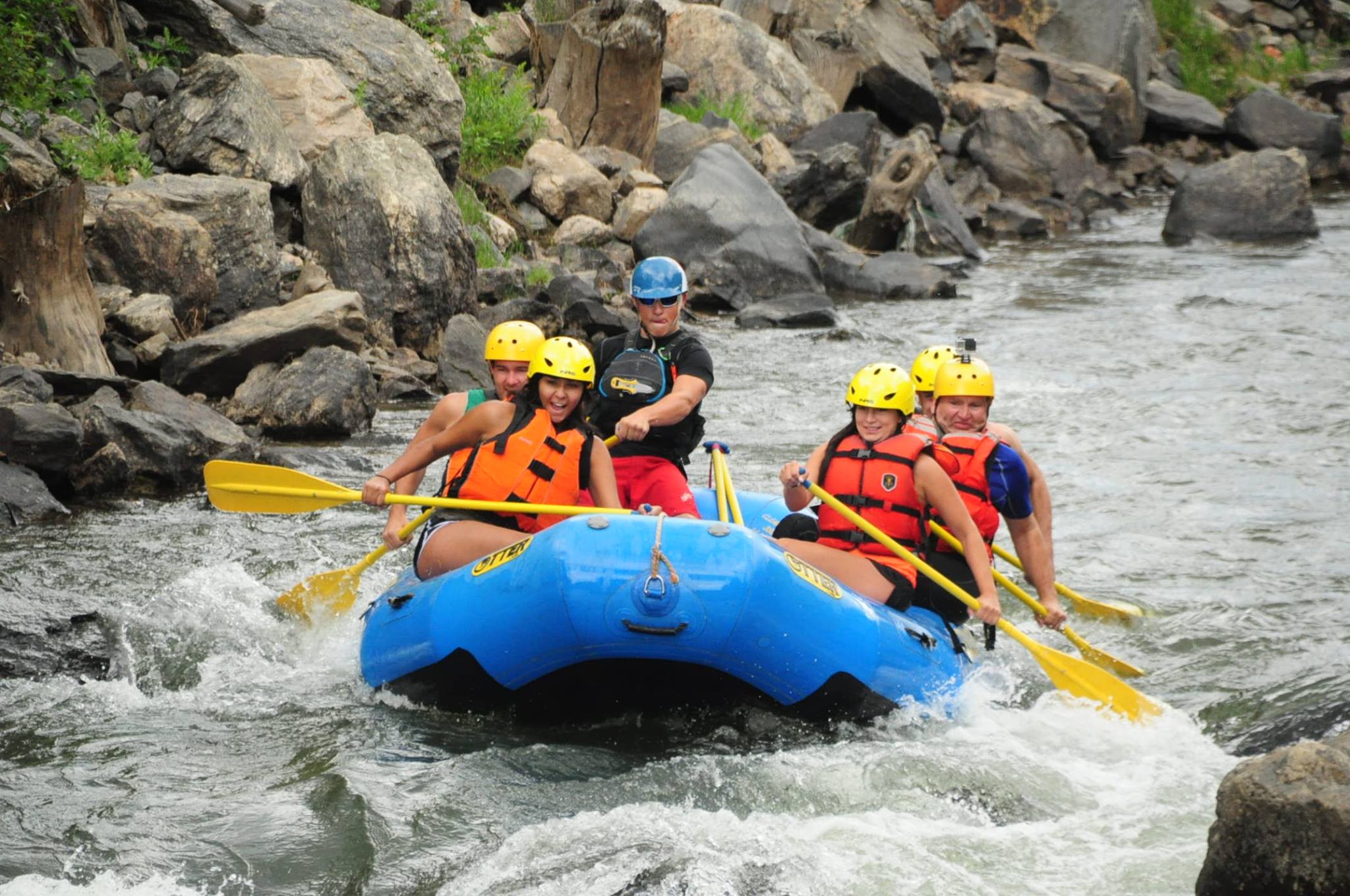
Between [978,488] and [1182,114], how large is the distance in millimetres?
24445

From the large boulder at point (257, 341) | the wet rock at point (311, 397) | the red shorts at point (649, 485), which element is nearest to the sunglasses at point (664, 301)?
the red shorts at point (649, 485)

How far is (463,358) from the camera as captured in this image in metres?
10.7

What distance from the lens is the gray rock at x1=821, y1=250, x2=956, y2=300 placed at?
16.1 m

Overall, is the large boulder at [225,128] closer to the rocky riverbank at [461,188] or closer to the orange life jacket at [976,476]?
the rocky riverbank at [461,188]

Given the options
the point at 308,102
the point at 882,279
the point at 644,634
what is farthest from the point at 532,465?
the point at 882,279

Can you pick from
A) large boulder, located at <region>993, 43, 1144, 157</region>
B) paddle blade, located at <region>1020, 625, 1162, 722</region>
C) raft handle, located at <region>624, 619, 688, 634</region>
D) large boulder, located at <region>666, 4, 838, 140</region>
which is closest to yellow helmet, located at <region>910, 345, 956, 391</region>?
paddle blade, located at <region>1020, 625, 1162, 722</region>

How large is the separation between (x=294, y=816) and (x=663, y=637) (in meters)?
1.17

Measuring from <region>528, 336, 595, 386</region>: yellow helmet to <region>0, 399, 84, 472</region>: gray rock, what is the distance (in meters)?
3.37

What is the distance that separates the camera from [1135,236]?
20906 mm

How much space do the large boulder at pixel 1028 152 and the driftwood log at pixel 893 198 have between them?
219 inches

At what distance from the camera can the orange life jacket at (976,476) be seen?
544 cm

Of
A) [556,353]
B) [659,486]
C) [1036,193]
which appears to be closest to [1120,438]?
[659,486]

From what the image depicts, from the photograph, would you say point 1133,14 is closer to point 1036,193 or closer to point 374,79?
point 1036,193

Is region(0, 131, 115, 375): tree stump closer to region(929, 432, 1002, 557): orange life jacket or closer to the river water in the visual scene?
the river water
